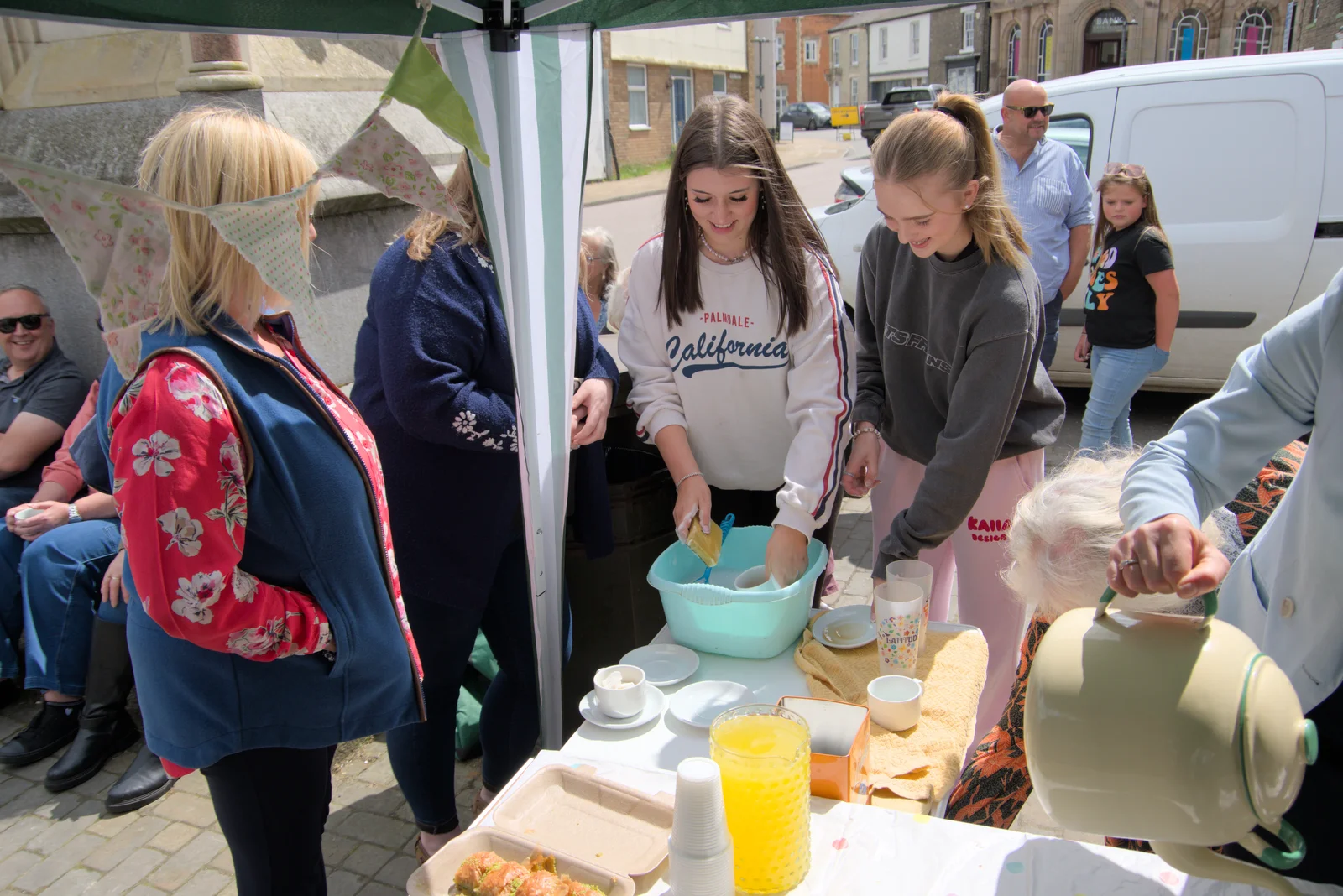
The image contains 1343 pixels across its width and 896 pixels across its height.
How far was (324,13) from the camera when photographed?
1657 mm

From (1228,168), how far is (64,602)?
544 cm

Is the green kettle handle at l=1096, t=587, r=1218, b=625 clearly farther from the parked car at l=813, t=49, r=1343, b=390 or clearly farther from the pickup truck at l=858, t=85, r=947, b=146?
the pickup truck at l=858, t=85, r=947, b=146

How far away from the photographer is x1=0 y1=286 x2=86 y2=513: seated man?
3.30 m

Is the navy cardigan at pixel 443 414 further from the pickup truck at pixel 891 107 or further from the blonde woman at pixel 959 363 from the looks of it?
the pickup truck at pixel 891 107

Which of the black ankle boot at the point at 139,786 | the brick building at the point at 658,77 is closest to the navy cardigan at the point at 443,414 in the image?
the black ankle boot at the point at 139,786

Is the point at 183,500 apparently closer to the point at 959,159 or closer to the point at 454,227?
the point at 454,227

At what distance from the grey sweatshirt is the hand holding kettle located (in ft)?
2.75

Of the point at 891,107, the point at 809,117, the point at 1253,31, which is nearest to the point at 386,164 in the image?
the point at 891,107

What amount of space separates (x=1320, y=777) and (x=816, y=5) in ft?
5.45

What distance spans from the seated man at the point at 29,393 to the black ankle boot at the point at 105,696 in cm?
71

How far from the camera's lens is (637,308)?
7.09 feet

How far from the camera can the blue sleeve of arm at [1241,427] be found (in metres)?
1.14

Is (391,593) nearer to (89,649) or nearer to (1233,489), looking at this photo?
(1233,489)

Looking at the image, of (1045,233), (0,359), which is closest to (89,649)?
(0,359)
